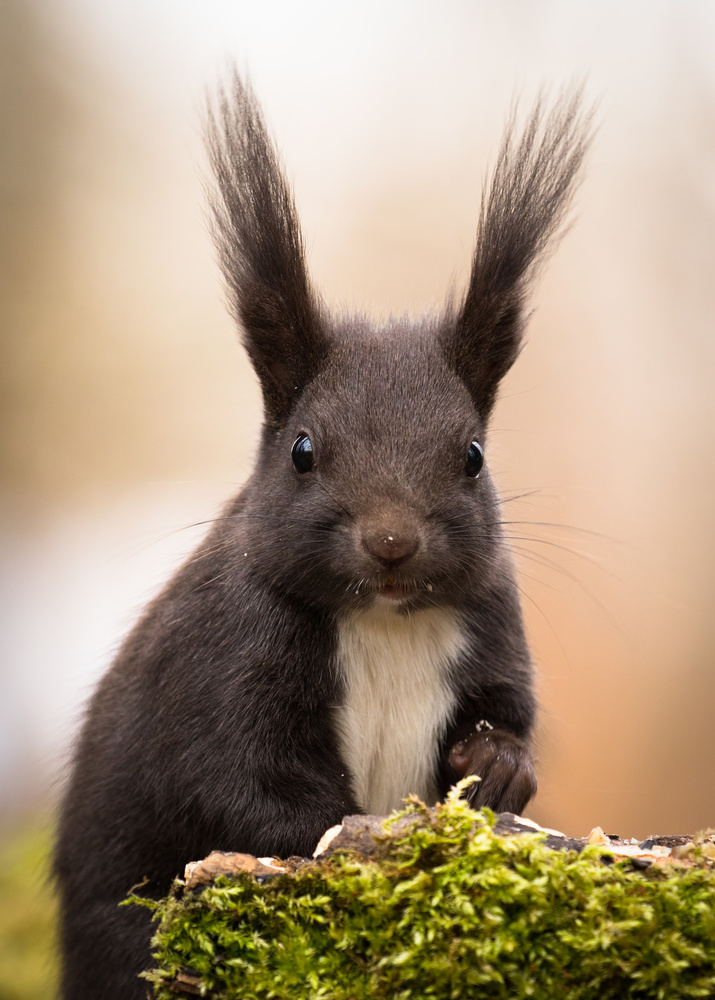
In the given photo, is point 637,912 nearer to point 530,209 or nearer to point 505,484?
point 530,209

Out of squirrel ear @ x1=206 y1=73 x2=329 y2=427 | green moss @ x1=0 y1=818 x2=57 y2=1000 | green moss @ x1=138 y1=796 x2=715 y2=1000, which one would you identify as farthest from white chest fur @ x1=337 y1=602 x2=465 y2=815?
green moss @ x1=0 y1=818 x2=57 y2=1000

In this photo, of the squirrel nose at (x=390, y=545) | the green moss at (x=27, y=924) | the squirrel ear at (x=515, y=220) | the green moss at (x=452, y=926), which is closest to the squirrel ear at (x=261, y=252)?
the squirrel ear at (x=515, y=220)

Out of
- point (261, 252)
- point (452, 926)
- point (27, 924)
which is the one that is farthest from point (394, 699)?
point (27, 924)

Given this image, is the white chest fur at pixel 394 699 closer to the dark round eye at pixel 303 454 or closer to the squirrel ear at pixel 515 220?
the dark round eye at pixel 303 454

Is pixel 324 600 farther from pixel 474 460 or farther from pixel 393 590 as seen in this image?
pixel 474 460

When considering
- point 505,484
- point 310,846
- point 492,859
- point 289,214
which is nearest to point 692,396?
point 505,484

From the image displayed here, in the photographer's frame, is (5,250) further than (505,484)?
Yes

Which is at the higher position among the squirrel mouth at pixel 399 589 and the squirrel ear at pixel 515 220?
the squirrel ear at pixel 515 220
